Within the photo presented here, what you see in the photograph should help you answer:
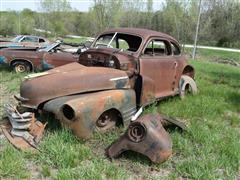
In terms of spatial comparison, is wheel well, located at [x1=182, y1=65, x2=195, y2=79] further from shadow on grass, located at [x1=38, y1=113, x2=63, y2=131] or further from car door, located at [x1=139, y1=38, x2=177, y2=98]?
shadow on grass, located at [x1=38, y1=113, x2=63, y2=131]

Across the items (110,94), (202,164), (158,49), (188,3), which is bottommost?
(202,164)

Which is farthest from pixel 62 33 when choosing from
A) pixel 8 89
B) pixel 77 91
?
pixel 77 91

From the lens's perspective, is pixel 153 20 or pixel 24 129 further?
pixel 153 20

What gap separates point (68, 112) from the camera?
5102 millimetres

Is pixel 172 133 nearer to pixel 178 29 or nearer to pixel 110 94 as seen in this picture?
pixel 110 94

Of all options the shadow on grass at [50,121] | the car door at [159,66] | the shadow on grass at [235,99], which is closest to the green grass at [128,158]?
the shadow on grass at [50,121]

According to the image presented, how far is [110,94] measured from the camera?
5.44 metres

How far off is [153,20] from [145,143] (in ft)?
154

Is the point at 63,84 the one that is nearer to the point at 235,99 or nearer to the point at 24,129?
the point at 24,129

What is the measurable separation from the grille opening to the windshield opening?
241 centimetres

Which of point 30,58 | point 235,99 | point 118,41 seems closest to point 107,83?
point 118,41

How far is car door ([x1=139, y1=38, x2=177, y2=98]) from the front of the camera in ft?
21.9

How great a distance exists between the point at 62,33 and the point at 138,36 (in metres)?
44.8

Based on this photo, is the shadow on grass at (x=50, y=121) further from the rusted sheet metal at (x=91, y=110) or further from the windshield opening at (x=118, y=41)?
the windshield opening at (x=118, y=41)
